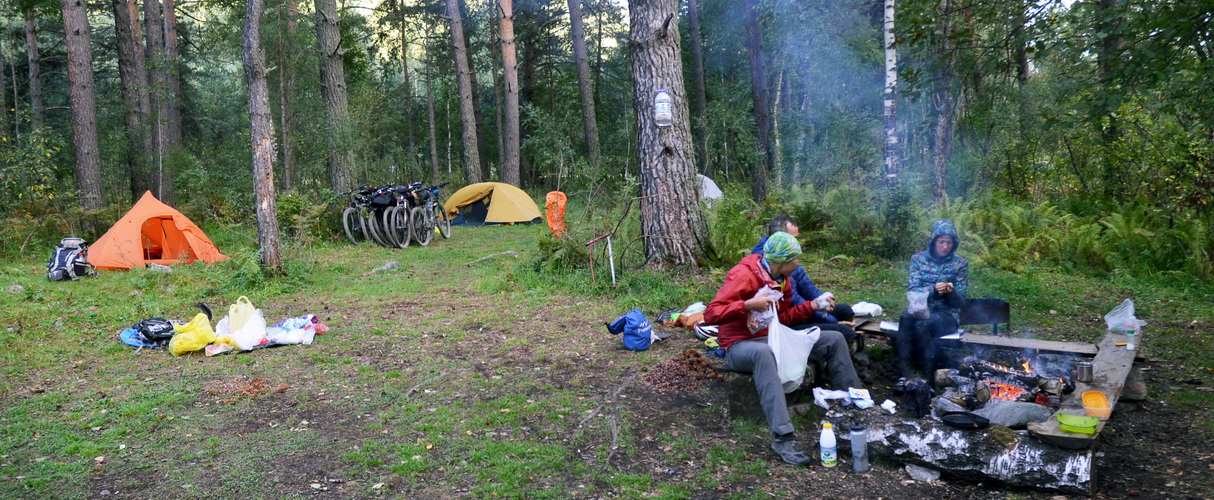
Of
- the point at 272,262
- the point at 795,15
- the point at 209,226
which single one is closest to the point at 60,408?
the point at 272,262

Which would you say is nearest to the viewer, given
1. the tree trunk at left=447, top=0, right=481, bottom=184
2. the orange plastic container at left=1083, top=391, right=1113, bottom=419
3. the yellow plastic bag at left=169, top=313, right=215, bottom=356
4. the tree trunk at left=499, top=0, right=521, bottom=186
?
the orange plastic container at left=1083, top=391, right=1113, bottom=419

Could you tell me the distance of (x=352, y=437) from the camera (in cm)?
421

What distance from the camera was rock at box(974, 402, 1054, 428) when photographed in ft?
12.0

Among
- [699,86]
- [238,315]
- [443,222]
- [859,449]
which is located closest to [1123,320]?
[859,449]

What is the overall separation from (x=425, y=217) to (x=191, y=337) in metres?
7.35

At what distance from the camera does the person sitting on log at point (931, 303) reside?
4.83 meters

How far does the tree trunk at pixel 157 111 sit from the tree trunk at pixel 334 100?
10.3 feet

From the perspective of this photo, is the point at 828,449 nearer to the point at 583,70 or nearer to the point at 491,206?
the point at 491,206

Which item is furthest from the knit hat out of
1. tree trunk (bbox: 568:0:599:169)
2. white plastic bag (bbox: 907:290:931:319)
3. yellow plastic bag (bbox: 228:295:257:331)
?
tree trunk (bbox: 568:0:599:169)

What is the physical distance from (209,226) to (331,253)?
3.84 metres

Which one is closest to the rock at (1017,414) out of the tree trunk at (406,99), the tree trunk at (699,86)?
the tree trunk at (699,86)

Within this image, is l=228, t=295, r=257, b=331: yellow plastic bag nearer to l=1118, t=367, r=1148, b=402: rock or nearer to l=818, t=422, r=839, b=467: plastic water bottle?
l=818, t=422, r=839, b=467: plastic water bottle

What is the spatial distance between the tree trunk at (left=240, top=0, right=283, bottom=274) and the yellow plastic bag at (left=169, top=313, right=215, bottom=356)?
2821 mm

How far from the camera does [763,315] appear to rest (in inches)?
167
